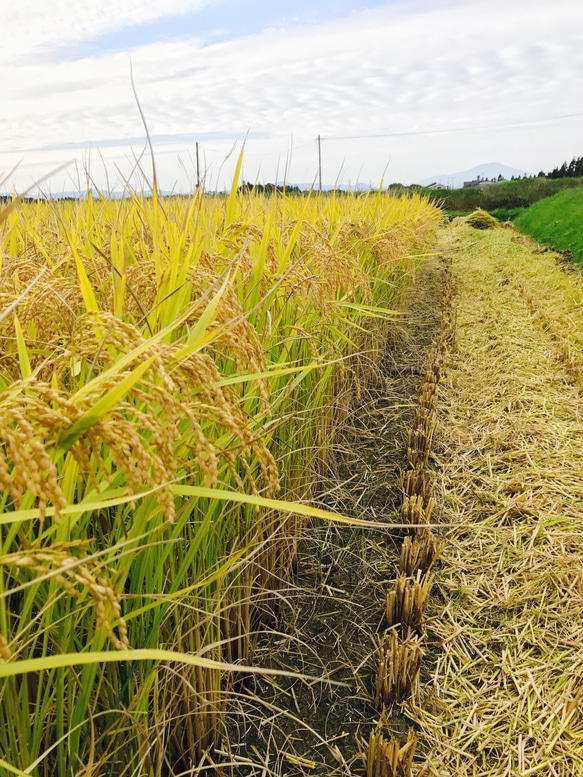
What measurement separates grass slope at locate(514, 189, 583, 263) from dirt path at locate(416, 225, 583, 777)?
232 inches

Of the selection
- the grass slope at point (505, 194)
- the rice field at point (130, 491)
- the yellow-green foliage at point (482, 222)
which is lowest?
the rice field at point (130, 491)

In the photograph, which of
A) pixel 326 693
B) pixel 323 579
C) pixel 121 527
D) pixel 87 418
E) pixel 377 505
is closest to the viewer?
pixel 87 418

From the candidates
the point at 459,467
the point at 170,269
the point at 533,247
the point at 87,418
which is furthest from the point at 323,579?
the point at 533,247

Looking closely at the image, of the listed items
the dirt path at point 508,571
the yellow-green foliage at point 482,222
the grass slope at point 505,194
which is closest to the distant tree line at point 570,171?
the grass slope at point 505,194

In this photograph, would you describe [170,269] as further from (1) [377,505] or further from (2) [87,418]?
(1) [377,505]

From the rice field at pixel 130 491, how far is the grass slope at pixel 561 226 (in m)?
9.24

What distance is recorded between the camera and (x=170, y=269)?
3.79 feet

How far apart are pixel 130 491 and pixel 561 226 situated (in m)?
13.1

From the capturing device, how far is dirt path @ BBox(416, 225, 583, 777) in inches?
67.2

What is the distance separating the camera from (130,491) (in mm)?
617

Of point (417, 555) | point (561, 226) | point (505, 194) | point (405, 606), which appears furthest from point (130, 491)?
point (505, 194)

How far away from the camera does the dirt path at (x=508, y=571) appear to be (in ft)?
5.60

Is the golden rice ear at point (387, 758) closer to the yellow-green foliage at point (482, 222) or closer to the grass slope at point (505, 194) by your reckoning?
the yellow-green foliage at point (482, 222)

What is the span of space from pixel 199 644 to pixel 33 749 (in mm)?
480
